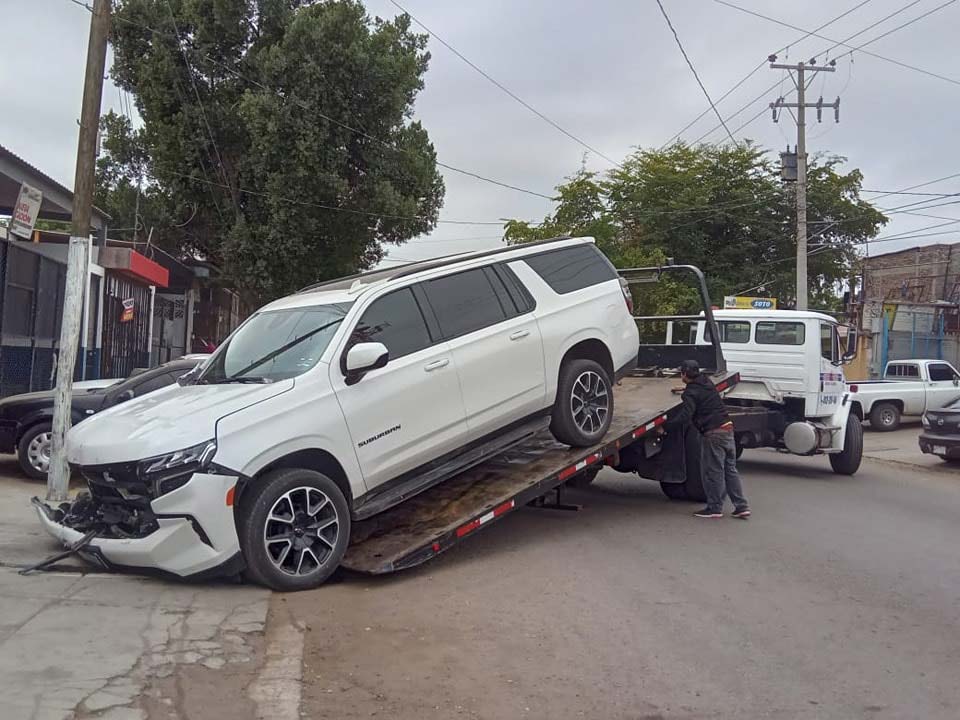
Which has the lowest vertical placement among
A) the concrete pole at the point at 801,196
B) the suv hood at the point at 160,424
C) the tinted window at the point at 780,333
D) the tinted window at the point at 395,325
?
the suv hood at the point at 160,424

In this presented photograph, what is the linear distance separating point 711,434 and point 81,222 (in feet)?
22.6

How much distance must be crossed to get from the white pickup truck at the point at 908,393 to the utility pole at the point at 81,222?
18362 millimetres

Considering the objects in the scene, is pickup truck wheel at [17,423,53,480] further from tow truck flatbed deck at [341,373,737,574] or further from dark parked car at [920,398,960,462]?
dark parked car at [920,398,960,462]

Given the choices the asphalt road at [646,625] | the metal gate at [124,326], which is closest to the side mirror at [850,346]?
the asphalt road at [646,625]

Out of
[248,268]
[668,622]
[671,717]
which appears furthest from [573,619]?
[248,268]

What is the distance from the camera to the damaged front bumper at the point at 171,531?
229 inches

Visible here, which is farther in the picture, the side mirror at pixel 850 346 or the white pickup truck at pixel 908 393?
the white pickup truck at pixel 908 393

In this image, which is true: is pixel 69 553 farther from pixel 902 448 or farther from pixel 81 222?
pixel 902 448

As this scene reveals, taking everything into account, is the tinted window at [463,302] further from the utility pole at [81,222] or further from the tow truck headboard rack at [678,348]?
the utility pole at [81,222]

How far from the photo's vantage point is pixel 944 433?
52.7 feet

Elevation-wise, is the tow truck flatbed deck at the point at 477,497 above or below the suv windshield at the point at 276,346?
below

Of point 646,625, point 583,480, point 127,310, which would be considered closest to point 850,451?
point 583,480

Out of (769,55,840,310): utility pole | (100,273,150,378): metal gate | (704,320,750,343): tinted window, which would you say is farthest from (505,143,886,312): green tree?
(704,320,750,343): tinted window

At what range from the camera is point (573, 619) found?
5.93 m
